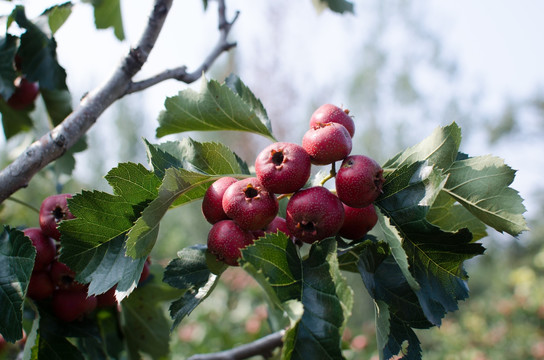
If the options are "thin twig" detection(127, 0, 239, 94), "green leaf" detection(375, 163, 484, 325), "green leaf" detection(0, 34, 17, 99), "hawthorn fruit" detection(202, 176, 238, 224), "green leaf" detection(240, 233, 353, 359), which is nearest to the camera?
"green leaf" detection(240, 233, 353, 359)

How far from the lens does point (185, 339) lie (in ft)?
12.0

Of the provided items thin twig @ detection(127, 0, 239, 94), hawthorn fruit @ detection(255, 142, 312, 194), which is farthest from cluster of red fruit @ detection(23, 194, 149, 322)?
hawthorn fruit @ detection(255, 142, 312, 194)

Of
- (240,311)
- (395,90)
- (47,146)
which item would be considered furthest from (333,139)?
(395,90)

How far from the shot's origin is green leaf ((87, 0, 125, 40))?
157 centimetres

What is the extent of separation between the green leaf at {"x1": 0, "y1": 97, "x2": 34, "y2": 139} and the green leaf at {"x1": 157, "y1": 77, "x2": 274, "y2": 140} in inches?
31.5

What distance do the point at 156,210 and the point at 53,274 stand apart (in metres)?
0.42

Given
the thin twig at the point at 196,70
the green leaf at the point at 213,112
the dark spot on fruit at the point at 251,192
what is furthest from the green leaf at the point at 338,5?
the dark spot on fruit at the point at 251,192

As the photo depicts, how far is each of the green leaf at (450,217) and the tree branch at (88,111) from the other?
0.76 metres

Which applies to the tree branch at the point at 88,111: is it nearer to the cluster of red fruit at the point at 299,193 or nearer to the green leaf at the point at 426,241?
the cluster of red fruit at the point at 299,193

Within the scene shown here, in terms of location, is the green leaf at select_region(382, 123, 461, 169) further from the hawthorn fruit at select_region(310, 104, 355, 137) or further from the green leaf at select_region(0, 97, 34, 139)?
the green leaf at select_region(0, 97, 34, 139)

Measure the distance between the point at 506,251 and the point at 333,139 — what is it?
51.7ft

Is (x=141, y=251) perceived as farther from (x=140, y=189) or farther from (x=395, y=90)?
(x=395, y=90)

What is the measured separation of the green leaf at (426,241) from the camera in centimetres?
78

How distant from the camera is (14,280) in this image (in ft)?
2.87
